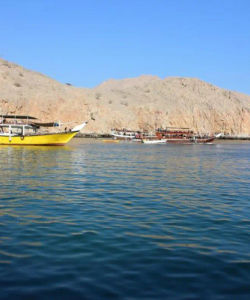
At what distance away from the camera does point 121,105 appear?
161 metres

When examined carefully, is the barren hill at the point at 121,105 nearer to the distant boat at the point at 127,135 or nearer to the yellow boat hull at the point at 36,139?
the distant boat at the point at 127,135

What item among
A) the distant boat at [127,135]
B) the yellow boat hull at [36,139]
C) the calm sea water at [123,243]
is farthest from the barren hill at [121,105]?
the calm sea water at [123,243]

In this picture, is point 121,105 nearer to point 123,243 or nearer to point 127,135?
point 127,135

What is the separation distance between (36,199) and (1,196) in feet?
5.30

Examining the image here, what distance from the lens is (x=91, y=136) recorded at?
132 meters

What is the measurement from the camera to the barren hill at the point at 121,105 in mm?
129875

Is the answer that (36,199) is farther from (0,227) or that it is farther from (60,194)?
(0,227)

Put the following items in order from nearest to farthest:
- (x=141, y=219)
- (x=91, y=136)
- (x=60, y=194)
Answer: (x=141, y=219) → (x=60, y=194) → (x=91, y=136)

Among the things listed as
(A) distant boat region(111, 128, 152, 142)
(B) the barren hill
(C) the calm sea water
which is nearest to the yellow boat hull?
(C) the calm sea water

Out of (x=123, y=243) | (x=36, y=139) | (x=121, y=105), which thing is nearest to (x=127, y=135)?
(x=121, y=105)

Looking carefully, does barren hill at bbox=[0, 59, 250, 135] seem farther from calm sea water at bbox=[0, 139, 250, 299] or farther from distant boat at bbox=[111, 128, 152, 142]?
calm sea water at bbox=[0, 139, 250, 299]

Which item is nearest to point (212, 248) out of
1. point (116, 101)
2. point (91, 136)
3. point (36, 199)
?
point (36, 199)

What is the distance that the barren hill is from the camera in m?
130

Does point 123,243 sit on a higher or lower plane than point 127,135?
lower
